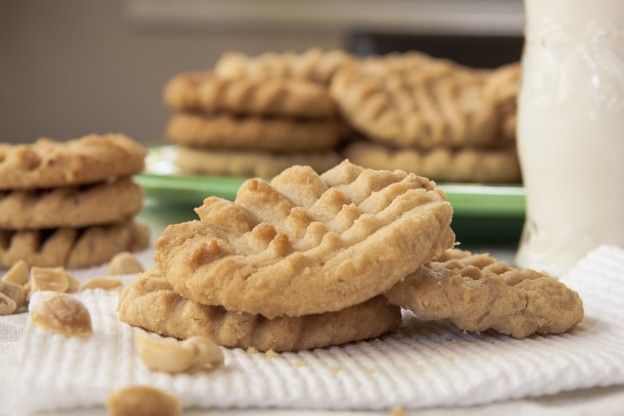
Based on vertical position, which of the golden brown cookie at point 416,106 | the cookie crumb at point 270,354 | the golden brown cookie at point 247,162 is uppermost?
the cookie crumb at point 270,354

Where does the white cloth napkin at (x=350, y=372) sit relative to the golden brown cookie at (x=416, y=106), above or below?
above

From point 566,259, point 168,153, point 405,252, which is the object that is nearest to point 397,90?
point 168,153

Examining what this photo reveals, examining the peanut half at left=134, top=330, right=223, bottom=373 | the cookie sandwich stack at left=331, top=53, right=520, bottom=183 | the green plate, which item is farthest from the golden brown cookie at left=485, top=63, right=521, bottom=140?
the peanut half at left=134, top=330, right=223, bottom=373

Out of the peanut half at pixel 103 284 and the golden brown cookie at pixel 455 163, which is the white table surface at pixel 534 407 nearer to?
the peanut half at pixel 103 284

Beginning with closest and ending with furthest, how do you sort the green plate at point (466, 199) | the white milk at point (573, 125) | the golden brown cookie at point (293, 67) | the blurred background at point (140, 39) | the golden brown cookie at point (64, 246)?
the white milk at point (573, 125) → the golden brown cookie at point (64, 246) → the green plate at point (466, 199) → the golden brown cookie at point (293, 67) → the blurred background at point (140, 39)

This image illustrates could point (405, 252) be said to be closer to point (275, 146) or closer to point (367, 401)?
point (367, 401)

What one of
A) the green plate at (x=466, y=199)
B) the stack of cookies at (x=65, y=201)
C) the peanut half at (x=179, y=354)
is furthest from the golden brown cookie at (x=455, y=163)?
the peanut half at (x=179, y=354)

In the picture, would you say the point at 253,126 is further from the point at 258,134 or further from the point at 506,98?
the point at 506,98
